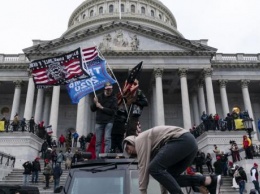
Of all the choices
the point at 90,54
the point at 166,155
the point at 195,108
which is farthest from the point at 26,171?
the point at 195,108

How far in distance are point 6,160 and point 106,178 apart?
20347mm

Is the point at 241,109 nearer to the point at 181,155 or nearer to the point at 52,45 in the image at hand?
the point at 52,45

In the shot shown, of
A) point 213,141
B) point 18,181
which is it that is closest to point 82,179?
Answer: point 18,181

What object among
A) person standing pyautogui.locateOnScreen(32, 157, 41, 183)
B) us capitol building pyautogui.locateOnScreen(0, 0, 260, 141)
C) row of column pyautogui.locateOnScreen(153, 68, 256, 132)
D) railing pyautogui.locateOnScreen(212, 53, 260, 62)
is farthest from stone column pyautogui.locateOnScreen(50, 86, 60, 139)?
railing pyautogui.locateOnScreen(212, 53, 260, 62)

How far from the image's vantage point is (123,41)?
37375mm

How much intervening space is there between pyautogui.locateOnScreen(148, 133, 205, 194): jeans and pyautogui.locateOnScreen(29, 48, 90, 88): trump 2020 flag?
28.8 feet

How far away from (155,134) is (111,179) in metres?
1.41

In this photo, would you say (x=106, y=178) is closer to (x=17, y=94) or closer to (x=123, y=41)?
(x=123, y=41)

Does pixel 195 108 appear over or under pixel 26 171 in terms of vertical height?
over

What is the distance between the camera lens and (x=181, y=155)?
3.86m

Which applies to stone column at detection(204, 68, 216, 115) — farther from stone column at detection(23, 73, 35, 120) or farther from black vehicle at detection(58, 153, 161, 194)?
black vehicle at detection(58, 153, 161, 194)

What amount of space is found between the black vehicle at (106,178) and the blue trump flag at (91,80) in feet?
23.7

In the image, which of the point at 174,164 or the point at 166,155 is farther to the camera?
the point at 174,164

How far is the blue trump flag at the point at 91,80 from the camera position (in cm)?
1250
